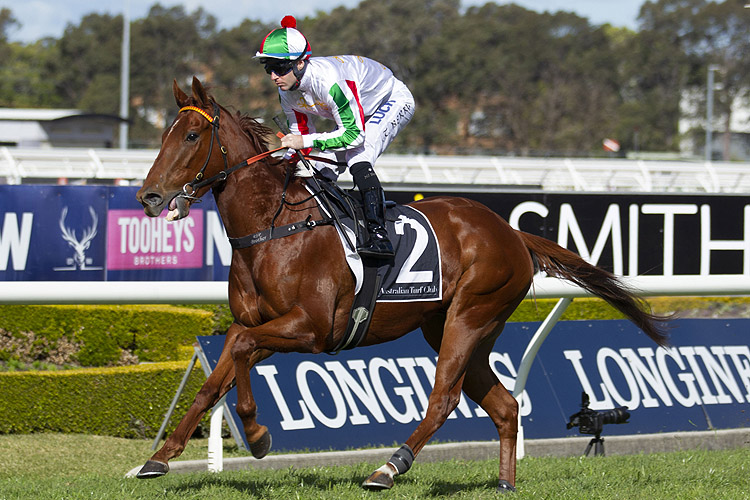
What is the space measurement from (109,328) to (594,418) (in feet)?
13.3

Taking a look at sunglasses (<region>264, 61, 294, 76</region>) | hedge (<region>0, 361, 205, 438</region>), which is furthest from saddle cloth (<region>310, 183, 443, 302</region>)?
hedge (<region>0, 361, 205, 438</region>)

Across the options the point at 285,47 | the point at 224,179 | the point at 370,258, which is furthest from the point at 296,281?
the point at 285,47

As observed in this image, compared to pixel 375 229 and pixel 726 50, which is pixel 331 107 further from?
pixel 726 50

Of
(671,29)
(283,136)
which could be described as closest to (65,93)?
(671,29)

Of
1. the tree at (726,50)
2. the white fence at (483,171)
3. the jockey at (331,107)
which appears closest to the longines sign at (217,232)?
the jockey at (331,107)

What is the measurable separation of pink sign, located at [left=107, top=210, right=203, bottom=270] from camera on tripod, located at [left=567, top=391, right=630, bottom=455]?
4.12 m

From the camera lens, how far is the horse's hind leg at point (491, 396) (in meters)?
4.48

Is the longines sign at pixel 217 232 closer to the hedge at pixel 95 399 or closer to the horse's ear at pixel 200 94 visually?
the hedge at pixel 95 399

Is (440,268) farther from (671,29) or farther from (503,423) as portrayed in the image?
(671,29)

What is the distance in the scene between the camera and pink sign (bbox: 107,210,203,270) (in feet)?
27.4

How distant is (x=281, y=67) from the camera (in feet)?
13.5

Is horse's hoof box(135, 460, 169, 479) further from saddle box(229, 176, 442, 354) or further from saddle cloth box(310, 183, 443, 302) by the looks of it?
saddle cloth box(310, 183, 443, 302)

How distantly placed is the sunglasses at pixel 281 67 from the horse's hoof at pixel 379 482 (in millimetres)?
1737

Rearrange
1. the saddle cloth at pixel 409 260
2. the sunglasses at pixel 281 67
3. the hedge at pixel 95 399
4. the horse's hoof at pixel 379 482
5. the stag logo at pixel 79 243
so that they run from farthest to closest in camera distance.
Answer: the stag logo at pixel 79 243 < the hedge at pixel 95 399 < the saddle cloth at pixel 409 260 < the sunglasses at pixel 281 67 < the horse's hoof at pixel 379 482
